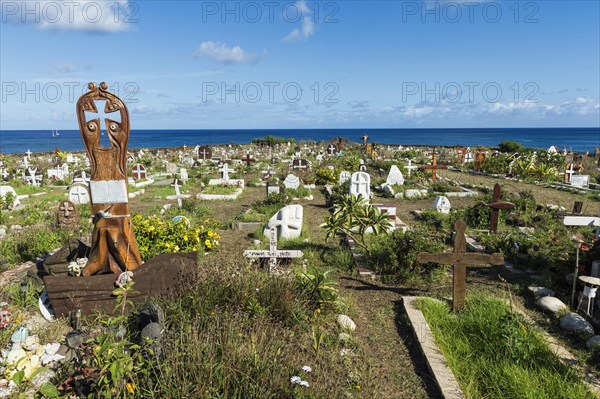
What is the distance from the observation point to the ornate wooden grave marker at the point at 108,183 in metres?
5.89

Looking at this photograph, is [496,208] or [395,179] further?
[395,179]

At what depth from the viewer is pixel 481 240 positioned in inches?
373

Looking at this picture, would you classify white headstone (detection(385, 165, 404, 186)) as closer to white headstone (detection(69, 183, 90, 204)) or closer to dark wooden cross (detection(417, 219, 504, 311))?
white headstone (detection(69, 183, 90, 204))

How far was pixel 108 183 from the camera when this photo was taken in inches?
237

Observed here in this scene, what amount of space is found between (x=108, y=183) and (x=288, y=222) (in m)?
4.95

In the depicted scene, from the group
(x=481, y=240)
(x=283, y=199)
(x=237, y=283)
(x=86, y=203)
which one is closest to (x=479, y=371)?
(x=237, y=283)

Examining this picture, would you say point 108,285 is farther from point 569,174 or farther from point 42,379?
point 569,174

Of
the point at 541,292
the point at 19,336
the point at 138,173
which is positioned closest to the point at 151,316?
the point at 19,336

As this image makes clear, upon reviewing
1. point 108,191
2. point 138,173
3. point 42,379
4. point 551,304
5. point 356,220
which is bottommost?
point 42,379

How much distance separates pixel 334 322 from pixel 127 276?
298cm

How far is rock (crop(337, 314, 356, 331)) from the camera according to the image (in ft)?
17.8

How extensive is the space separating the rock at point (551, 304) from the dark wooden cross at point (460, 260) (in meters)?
0.95

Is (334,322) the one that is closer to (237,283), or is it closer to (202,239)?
(237,283)

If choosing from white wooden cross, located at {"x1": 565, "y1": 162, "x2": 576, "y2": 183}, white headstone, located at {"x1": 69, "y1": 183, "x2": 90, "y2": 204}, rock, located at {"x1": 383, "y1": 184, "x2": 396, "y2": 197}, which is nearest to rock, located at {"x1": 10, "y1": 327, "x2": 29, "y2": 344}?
white headstone, located at {"x1": 69, "y1": 183, "x2": 90, "y2": 204}
